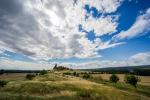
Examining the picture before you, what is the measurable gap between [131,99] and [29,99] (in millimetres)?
29532

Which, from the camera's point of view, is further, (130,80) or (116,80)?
(116,80)

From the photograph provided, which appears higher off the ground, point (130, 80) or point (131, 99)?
point (130, 80)

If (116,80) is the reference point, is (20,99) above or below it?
below

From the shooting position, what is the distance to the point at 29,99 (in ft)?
58.0

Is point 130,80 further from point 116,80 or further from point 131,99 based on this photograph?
point 131,99

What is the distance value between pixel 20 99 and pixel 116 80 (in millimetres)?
96117

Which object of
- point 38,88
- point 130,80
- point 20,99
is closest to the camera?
point 20,99

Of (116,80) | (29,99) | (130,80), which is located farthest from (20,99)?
(116,80)

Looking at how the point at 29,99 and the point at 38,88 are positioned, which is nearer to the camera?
the point at 29,99

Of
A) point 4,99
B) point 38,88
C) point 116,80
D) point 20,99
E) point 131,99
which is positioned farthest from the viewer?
point 116,80

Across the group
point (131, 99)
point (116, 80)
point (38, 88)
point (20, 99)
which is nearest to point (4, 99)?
point (20, 99)

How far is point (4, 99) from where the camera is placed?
52.0 ft

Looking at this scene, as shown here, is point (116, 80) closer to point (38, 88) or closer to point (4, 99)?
point (38, 88)

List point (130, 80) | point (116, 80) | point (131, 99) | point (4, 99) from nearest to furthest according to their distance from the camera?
point (4, 99)
point (131, 99)
point (130, 80)
point (116, 80)
